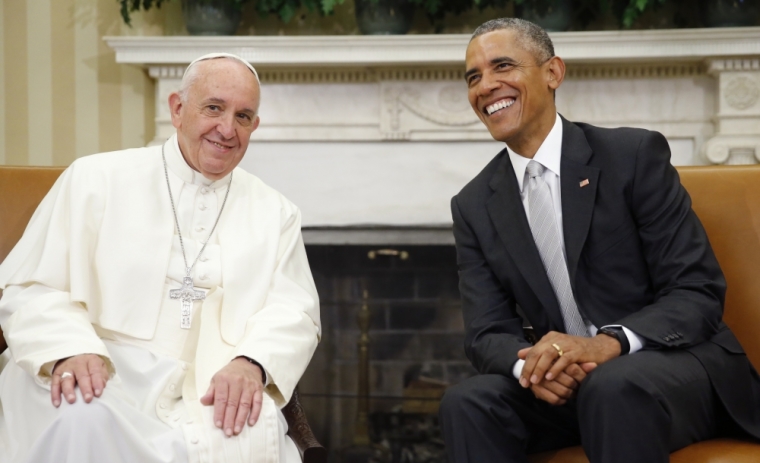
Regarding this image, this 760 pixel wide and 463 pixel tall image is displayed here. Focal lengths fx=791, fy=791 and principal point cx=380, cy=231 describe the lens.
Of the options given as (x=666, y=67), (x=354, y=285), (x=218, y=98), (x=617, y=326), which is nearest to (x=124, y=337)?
(x=218, y=98)

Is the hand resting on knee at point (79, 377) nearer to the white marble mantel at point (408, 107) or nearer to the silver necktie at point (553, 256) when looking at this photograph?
the silver necktie at point (553, 256)

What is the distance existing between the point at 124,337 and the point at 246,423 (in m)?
0.50

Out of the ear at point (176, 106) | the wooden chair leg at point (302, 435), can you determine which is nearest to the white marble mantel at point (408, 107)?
the ear at point (176, 106)

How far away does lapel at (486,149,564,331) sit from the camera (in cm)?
224

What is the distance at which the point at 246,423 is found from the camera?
196 centimetres

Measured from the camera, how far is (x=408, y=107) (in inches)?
157

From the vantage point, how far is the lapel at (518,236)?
2238 millimetres

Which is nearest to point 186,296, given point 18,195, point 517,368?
point 18,195

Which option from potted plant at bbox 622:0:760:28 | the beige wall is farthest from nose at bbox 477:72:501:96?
the beige wall

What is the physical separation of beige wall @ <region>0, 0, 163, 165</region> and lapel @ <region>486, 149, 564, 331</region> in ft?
8.02

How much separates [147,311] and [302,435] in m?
0.57

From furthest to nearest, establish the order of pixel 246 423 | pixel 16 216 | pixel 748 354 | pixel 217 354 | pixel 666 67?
pixel 666 67, pixel 16 216, pixel 748 354, pixel 217 354, pixel 246 423

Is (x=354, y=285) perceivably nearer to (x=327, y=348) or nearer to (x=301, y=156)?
(x=327, y=348)

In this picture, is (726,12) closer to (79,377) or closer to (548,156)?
(548,156)
